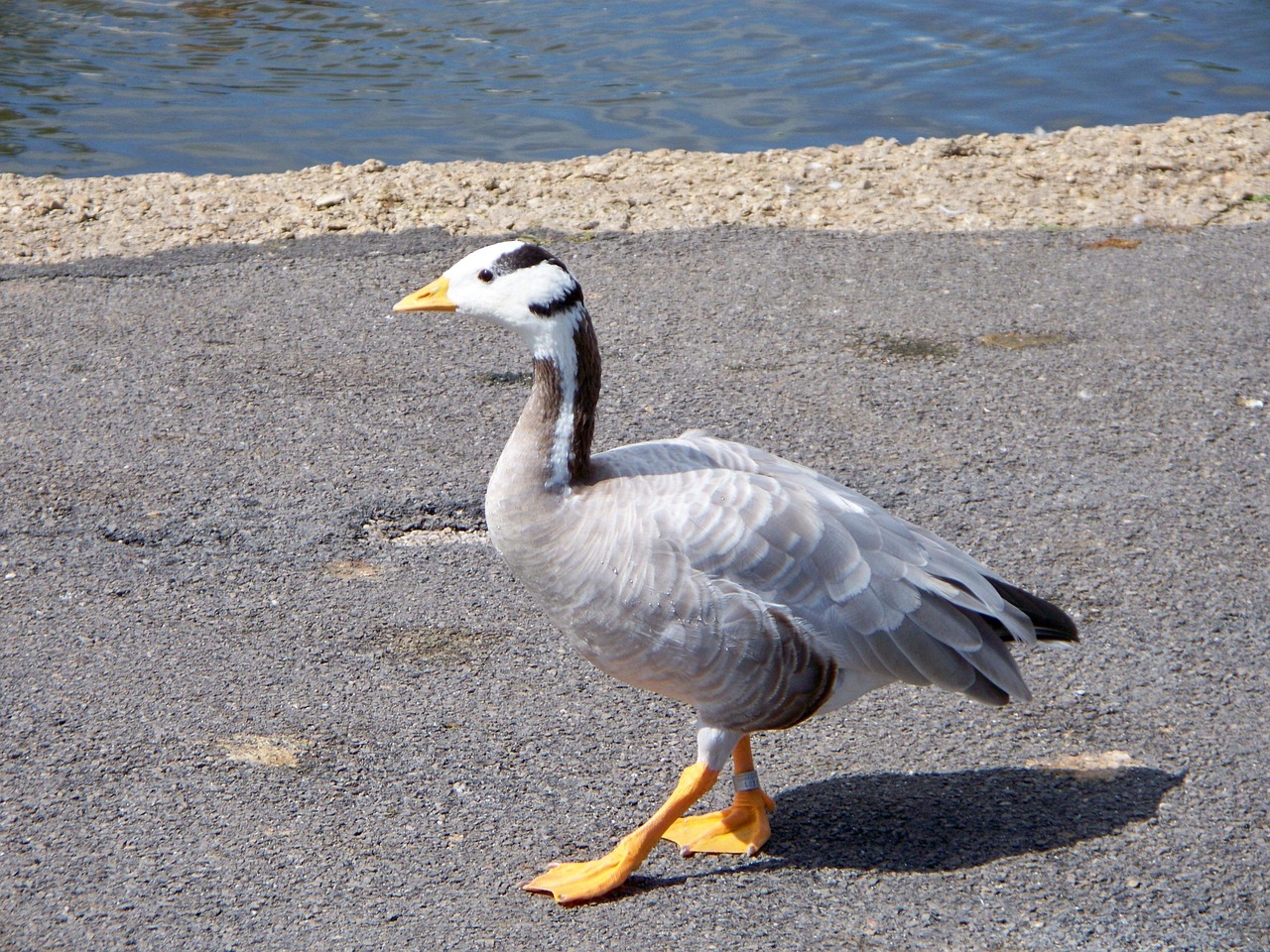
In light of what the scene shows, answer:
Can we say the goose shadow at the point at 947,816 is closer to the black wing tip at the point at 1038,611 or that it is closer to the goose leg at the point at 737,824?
the goose leg at the point at 737,824

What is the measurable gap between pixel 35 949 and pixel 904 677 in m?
2.32

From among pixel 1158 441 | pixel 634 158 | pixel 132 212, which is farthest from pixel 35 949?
pixel 634 158

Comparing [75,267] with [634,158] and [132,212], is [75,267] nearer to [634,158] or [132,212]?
[132,212]

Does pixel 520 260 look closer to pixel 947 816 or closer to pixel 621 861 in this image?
pixel 621 861

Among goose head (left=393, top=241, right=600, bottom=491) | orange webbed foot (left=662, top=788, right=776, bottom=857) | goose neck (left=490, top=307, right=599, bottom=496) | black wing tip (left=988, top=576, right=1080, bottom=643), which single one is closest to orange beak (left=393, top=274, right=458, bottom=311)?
goose head (left=393, top=241, right=600, bottom=491)

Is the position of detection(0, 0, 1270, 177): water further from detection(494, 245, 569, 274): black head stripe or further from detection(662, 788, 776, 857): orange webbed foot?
detection(662, 788, 776, 857): orange webbed foot

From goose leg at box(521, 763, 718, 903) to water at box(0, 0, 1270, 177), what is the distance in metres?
7.97

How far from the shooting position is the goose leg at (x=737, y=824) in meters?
3.52

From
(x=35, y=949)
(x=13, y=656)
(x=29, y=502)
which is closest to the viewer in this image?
(x=35, y=949)

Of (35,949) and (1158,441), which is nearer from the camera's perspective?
(35,949)

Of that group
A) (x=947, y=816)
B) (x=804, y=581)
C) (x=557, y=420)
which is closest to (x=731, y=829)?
(x=947, y=816)

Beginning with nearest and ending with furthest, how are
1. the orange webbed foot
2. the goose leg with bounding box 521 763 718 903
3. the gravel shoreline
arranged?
the goose leg with bounding box 521 763 718 903, the orange webbed foot, the gravel shoreline

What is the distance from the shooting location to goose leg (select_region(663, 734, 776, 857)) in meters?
3.52

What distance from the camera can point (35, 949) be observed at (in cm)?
307
